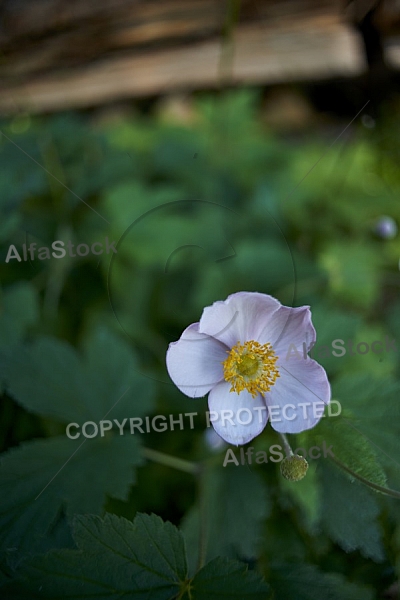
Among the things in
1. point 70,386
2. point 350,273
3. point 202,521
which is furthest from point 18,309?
point 350,273

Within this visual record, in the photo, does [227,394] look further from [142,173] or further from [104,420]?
[142,173]

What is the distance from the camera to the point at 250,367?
627 millimetres

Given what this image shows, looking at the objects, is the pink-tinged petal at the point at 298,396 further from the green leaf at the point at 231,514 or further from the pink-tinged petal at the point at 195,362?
the green leaf at the point at 231,514

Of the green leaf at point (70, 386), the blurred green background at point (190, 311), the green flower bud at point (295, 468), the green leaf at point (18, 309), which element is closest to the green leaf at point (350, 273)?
the blurred green background at point (190, 311)

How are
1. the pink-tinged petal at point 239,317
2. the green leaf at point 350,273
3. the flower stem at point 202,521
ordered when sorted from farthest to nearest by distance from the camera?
1. the green leaf at point 350,273
2. the flower stem at point 202,521
3. the pink-tinged petal at point 239,317

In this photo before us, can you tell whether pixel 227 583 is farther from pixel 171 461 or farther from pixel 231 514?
pixel 171 461

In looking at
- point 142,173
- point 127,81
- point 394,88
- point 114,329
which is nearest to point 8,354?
point 114,329

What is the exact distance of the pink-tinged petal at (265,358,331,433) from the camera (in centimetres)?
58

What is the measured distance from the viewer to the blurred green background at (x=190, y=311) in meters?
0.72

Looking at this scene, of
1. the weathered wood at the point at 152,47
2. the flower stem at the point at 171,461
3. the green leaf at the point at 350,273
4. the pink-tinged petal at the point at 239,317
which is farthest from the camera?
the weathered wood at the point at 152,47

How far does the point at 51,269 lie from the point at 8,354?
0.50 m

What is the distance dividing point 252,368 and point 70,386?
45 cm

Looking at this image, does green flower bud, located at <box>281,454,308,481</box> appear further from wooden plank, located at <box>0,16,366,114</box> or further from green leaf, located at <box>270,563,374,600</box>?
wooden plank, located at <box>0,16,366,114</box>

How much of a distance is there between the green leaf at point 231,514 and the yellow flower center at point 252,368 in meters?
0.30
